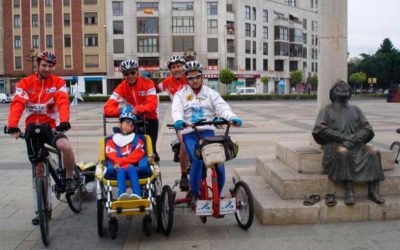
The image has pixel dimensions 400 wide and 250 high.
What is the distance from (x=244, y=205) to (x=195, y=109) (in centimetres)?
128

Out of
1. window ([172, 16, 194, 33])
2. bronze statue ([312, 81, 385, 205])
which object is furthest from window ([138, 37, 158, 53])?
bronze statue ([312, 81, 385, 205])

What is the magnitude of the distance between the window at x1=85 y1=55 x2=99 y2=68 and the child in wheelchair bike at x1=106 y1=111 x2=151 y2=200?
60.8 meters

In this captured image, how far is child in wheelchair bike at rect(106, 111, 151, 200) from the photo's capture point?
4.65 meters

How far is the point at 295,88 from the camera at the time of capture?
7562cm

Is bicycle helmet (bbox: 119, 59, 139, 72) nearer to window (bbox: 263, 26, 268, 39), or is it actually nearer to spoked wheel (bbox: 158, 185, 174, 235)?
spoked wheel (bbox: 158, 185, 174, 235)

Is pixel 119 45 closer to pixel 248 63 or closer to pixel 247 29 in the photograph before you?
pixel 248 63

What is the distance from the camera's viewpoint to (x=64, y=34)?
210 feet

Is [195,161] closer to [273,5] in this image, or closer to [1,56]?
[1,56]

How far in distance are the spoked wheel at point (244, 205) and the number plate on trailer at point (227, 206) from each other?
13 cm

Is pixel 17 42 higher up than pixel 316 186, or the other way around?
pixel 17 42

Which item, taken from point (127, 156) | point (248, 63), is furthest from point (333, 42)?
point (248, 63)

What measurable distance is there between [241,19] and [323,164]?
64627 millimetres

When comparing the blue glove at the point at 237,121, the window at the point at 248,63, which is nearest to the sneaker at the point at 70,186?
the blue glove at the point at 237,121

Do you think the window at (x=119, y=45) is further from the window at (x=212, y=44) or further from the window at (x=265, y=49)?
the window at (x=265, y=49)
